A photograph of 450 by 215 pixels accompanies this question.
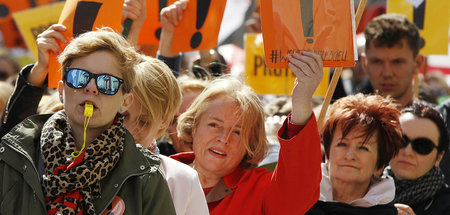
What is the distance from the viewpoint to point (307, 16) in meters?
2.97

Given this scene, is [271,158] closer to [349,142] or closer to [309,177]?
[349,142]

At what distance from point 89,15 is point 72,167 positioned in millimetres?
1324

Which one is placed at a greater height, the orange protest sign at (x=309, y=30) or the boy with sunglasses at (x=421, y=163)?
the orange protest sign at (x=309, y=30)

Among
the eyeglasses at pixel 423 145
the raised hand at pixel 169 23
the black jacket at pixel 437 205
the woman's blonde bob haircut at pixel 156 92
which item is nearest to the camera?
the woman's blonde bob haircut at pixel 156 92

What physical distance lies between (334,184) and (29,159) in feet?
5.69

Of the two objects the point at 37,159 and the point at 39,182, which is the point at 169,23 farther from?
the point at 39,182

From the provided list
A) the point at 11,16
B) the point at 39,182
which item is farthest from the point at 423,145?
the point at 11,16

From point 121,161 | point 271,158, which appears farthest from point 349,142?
point 121,161

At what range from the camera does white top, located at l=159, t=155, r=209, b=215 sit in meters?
2.65

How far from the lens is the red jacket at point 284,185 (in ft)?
8.95

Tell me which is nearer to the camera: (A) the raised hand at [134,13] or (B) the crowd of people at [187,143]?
(B) the crowd of people at [187,143]

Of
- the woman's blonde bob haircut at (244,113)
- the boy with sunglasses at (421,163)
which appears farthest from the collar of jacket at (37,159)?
the boy with sunglasses at (421,163)

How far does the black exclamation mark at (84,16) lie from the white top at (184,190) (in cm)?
104

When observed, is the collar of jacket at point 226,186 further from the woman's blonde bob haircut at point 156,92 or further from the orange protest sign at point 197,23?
the orange protest sign at point 197,23
